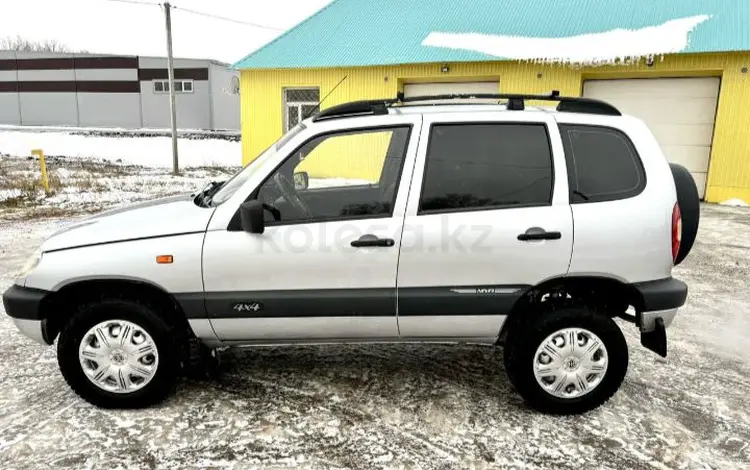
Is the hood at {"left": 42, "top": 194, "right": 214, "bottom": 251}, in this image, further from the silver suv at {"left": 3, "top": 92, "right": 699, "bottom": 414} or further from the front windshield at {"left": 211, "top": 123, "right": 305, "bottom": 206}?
the front windshield at {"left": 211, "top": 123, "right": 305, "bottom": 206}

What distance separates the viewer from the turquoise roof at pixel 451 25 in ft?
44.8

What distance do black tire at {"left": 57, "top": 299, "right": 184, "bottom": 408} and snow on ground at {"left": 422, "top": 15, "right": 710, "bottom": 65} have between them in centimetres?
1322

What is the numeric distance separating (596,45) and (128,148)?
77.8 feet

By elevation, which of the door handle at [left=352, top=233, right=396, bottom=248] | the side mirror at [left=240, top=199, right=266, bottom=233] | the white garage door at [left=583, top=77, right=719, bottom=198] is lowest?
the door handle at [left=352, top=233, right=396, bottom=248]

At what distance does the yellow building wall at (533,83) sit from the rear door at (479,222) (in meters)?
12.1

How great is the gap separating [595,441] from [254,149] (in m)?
17.2

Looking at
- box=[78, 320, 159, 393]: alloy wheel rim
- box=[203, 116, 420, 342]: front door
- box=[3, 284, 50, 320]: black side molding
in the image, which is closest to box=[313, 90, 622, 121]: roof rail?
box=[203, 116, 420, 342]: front door

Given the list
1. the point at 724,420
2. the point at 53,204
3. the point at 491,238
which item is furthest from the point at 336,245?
the point at 53,204

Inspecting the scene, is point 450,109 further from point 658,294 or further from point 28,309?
point 28,309

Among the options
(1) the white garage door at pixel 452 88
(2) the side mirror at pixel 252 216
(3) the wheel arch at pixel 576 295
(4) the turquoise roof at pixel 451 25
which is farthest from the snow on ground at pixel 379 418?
(1) the white garage door at pixel 452 88

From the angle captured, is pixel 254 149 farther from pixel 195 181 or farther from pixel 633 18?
pixel 633 18

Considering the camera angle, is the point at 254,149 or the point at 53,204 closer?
the point at 53,204

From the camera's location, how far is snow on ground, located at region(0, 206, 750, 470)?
3.05 m

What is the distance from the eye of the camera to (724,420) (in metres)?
Result: 3.49
